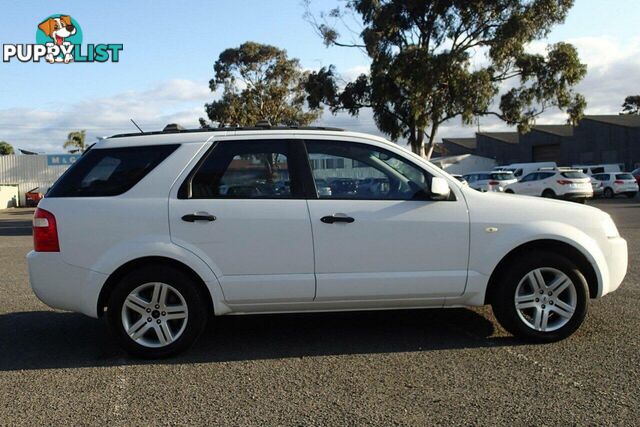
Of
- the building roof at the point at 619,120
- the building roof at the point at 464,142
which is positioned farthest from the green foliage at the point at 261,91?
the building roof at the point at 464,142

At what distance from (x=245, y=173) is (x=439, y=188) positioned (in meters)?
1.59

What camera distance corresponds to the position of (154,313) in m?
4.75

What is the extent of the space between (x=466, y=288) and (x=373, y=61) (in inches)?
841

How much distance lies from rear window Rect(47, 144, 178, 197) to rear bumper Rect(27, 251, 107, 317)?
544 mm

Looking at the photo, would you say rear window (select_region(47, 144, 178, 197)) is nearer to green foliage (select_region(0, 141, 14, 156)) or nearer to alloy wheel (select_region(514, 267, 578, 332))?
alloy wheel (select_region(514, 267, 578, 332))

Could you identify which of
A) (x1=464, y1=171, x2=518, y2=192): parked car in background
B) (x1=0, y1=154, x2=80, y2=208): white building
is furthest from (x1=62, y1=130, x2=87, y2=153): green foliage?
(x1=464, y1=171, x2=518, y2=192): parked car in background

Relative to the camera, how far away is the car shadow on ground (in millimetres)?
4883

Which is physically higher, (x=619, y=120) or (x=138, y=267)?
(x=619, y=120)

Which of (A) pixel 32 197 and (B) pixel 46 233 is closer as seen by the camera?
(B) pixel 46 233

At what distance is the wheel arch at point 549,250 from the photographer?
16.2 ft

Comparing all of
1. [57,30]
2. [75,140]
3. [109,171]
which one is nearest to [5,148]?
[75,140]

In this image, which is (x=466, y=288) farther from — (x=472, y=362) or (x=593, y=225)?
(x=593, y=225)

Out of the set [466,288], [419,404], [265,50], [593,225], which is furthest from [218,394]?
[265,50]

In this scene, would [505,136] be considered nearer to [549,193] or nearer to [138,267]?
[549,193]
